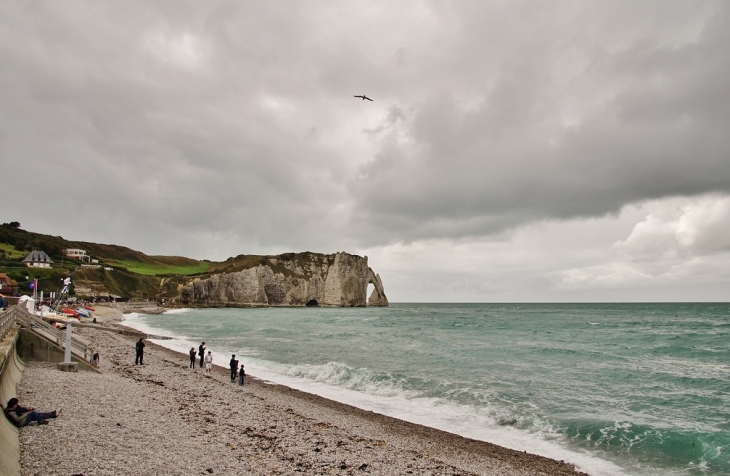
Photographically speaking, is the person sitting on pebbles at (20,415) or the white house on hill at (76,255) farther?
the white house on hill at (76,255)

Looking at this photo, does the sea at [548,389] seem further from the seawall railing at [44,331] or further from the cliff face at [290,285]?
the cliff face at [290,285]

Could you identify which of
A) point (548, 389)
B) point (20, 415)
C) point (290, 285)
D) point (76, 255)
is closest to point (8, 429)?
point (20, 415)

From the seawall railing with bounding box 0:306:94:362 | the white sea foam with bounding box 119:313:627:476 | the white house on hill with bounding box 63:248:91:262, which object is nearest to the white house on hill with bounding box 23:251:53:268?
the white house on hill with bounding box 63:248:91:262

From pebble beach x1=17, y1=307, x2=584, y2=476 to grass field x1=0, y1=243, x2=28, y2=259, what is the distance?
137 m

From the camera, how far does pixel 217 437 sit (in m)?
12.6

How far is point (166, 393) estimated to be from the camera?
1853cm

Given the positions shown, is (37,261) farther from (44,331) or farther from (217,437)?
(217,437)

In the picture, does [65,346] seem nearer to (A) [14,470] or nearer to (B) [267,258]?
(A) [14,470]

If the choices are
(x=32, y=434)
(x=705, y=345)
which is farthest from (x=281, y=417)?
(x=705, y=345)

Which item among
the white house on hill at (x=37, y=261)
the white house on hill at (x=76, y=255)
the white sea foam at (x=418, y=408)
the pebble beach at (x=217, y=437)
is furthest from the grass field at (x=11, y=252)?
the pebble beach at (x=217, y=437)

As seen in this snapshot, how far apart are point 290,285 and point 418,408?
13463cm

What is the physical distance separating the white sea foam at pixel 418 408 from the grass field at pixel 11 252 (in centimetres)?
13048

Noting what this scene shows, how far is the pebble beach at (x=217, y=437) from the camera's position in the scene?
9516 millimetres

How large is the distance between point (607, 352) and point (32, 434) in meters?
42.5
